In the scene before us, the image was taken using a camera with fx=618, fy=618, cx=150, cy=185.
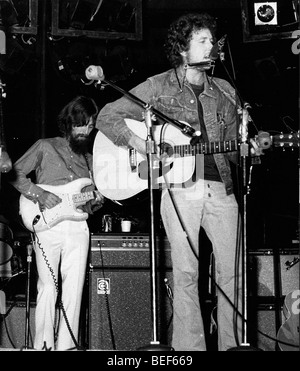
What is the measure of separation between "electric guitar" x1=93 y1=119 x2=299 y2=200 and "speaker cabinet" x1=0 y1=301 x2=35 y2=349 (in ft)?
3.60

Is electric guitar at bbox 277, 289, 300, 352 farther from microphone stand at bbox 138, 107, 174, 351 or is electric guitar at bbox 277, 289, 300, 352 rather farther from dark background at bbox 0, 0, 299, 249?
dark background at bbox 0, 0, 299, 249

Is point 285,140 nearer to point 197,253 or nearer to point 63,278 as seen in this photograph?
point 197,253

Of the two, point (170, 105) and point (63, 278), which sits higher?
point (170, 105)

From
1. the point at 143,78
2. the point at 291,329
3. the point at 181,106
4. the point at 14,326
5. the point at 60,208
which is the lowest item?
the point at 14,326

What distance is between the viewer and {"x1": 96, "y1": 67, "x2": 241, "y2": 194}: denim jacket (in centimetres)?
378

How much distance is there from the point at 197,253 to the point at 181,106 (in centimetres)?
93

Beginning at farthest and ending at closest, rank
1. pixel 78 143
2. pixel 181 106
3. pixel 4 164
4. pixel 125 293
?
1. pixel 78 143
2. pixel 125 293
3. pixel 181 106
4. pixel 4 164

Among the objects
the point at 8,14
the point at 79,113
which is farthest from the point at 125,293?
the point at 8,14

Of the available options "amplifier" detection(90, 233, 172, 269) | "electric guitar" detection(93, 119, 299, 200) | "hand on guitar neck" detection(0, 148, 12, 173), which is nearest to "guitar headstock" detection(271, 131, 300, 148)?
"electric guitar" detection(93, 119, 299, 200)

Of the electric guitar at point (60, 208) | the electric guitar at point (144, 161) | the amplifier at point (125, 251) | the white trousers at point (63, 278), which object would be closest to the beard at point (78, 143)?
the electric guitar at point (60, 208)

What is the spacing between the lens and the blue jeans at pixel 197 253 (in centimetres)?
341

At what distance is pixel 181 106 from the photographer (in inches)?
150
